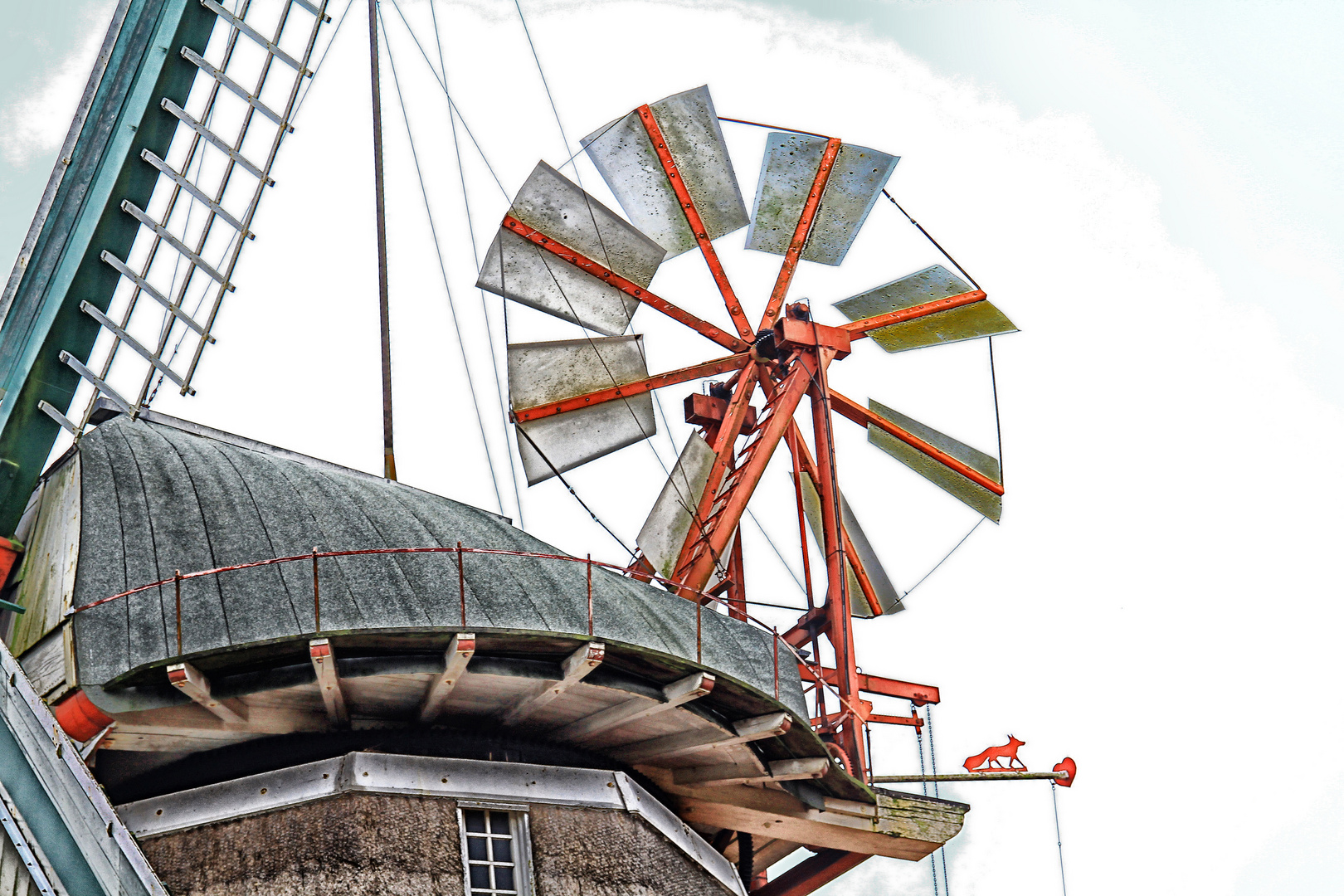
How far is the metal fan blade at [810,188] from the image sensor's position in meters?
20.6

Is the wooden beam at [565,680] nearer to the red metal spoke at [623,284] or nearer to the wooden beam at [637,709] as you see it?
the wooden beam at [637,709]

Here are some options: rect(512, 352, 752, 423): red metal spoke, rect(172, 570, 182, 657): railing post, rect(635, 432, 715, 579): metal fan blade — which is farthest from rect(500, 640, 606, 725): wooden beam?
rect(512, 352, 752, 423): red metal spoke

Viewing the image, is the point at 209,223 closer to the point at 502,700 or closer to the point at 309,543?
the point at 309,543

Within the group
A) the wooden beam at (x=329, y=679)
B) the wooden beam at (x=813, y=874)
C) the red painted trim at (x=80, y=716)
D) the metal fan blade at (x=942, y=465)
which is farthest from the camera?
the metal fan blade at (x=942, y=465)

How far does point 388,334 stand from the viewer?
16.6 m

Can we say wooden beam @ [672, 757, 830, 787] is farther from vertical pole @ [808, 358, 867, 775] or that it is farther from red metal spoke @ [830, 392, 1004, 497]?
red metal spoke @ [830, 392, 1004, 497]

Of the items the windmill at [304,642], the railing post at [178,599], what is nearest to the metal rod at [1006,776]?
the windmill at [304,642]

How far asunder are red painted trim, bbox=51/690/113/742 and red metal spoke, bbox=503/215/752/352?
8.91m

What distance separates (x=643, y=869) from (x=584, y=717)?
1347 millimetres

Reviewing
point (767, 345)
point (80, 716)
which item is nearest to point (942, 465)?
point (767, 345)

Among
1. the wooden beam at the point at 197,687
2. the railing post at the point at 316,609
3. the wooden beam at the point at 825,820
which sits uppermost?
the railing post at the point at 316,609

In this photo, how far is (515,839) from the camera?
41.1ft

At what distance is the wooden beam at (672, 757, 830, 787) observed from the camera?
13.9 meters

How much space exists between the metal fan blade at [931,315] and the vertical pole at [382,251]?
263 inches
